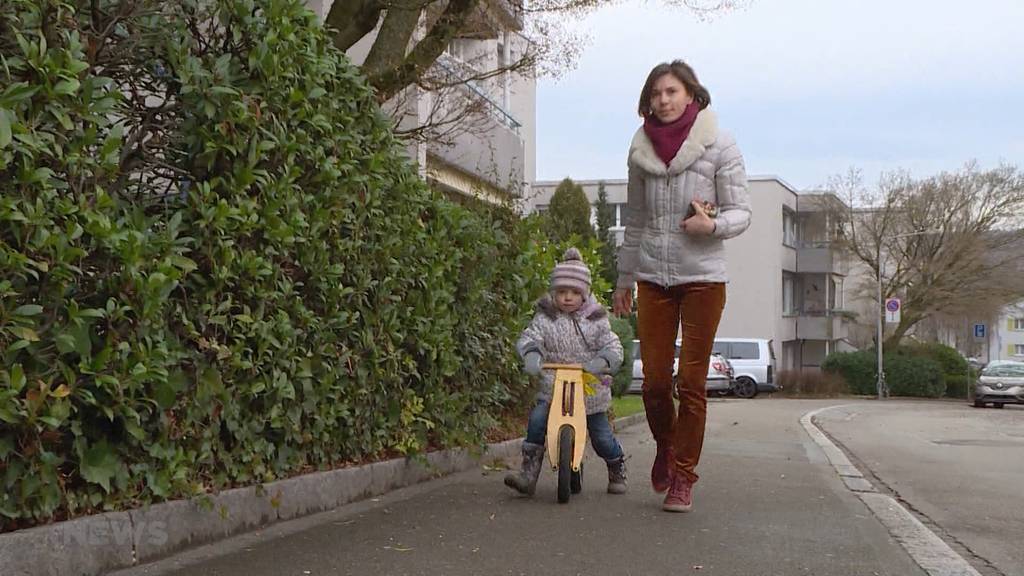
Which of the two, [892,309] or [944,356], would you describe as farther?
[944,356]

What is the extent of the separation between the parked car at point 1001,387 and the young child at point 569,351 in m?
31.9

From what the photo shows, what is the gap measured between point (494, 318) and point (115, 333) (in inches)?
185

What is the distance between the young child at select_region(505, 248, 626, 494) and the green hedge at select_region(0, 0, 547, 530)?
823 mm

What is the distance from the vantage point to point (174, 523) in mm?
4492

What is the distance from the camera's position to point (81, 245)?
3943 mm

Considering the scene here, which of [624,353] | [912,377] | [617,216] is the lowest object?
[912,377]

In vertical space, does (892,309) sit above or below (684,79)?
above

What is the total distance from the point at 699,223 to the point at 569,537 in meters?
1.67

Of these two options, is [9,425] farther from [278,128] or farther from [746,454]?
[746,454]

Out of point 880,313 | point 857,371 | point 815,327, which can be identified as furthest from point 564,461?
point 815,327

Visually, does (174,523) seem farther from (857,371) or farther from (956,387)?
(956,387)

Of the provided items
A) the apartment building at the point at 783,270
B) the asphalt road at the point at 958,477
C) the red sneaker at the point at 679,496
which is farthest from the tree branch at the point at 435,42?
the apartment building at the point at 783,270

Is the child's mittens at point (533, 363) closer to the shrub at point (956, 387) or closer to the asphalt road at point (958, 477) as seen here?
the asphalt road at point (958, 477)

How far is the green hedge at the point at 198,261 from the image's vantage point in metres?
3.78
